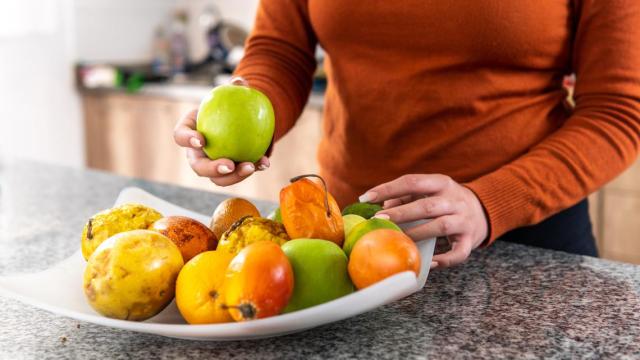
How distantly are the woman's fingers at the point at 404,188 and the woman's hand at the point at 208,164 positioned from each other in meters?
0.14

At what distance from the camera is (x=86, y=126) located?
372 cm

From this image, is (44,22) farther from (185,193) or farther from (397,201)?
(397,201)

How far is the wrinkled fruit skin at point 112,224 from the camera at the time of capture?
728mm

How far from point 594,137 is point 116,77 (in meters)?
2.93

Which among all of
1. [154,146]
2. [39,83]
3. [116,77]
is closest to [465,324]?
[154,146]

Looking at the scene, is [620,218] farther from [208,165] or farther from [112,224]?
[112,224]

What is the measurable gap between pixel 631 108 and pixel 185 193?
751 mm

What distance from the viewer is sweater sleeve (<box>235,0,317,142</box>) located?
4.00 ft

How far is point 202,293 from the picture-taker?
0.61 m

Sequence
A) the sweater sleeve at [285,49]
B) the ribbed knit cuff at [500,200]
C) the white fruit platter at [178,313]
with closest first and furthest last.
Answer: the white fruit platter at [178,313] < the ribbed knit cuff at [500,200] < the sweater sleeve at [285,49]

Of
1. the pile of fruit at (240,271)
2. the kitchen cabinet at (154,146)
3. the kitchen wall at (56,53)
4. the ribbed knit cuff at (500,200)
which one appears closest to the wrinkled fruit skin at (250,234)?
the pile of fruit at (240,271)

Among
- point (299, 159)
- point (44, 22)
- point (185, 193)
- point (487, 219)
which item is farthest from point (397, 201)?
point (44, 22)

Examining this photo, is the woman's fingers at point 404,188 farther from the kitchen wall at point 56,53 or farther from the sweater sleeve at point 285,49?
the kitchen wall at point 56,53

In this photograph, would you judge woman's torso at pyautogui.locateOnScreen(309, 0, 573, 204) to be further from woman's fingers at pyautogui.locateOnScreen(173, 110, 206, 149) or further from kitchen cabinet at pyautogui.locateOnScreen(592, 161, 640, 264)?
kitchen cabinet at pyautogui.locateOnScreen(592, 161, 640, 264)
